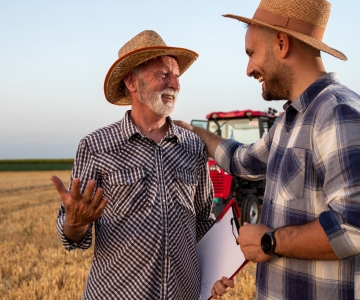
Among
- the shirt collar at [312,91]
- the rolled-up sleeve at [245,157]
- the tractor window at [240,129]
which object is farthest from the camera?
the tractor window at [240,129]

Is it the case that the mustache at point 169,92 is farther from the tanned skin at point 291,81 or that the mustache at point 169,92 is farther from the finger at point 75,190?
the finger at point 75,190

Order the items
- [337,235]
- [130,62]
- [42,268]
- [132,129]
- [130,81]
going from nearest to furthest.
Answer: [337,235] → [132,129] → [130,62] → [130,81] → [42,268]

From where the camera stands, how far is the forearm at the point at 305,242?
67.1 inches

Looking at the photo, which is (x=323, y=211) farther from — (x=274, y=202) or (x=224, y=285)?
(x=224, y=285)

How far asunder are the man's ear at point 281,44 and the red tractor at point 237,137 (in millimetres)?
6958

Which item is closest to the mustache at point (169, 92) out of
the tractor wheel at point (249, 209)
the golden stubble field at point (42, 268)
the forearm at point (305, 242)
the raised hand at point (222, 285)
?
the raised hand at point (222, 285)

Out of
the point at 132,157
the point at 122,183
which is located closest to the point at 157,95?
the point at 132,157

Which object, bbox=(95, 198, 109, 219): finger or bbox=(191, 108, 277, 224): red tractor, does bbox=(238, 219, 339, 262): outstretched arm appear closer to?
bbox=(95, 198, 109, 219): finger

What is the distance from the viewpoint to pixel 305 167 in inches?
73.5

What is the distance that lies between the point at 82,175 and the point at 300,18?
55.1 inches

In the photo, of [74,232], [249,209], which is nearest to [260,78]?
[74,232]

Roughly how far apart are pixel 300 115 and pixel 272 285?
746 mm

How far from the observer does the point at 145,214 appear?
8.23ft

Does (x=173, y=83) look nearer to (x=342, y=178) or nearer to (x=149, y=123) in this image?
(x=149, y=123)
